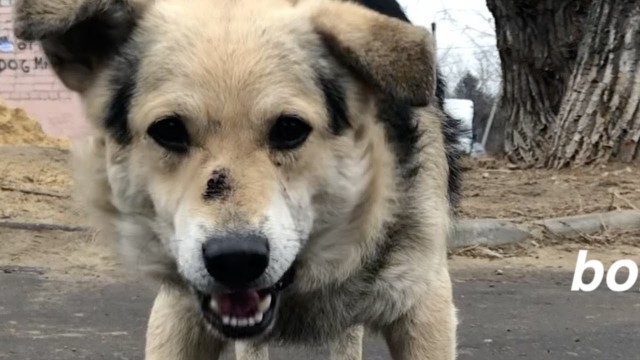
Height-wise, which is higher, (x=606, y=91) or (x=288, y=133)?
(x=288, y=133)

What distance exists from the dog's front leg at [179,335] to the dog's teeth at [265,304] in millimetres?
481

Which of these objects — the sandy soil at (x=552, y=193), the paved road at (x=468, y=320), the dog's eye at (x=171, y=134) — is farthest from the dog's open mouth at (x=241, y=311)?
the sandy soil at (x=552, y=193)

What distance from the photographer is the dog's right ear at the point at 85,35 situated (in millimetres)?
2830

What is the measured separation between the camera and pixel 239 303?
2.79 m

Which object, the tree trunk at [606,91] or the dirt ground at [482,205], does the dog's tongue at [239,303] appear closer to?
the dirt ground at [482,205]

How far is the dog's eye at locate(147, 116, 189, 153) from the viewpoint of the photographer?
2740mm

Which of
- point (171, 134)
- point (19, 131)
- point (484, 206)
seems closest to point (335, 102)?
point (171, 134)

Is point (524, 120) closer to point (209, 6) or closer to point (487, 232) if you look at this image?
point (487, 232)

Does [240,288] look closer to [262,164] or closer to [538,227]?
[262,164]

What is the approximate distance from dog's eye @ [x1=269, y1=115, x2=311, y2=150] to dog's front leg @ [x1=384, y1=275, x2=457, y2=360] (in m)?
0.85

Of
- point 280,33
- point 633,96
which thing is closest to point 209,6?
point 280,33

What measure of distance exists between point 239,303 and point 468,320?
310 cm

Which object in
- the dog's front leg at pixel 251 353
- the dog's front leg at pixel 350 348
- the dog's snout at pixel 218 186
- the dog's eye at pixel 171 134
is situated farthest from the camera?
the dog's front leg at pixel 350 348

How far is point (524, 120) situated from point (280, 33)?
7958mm
